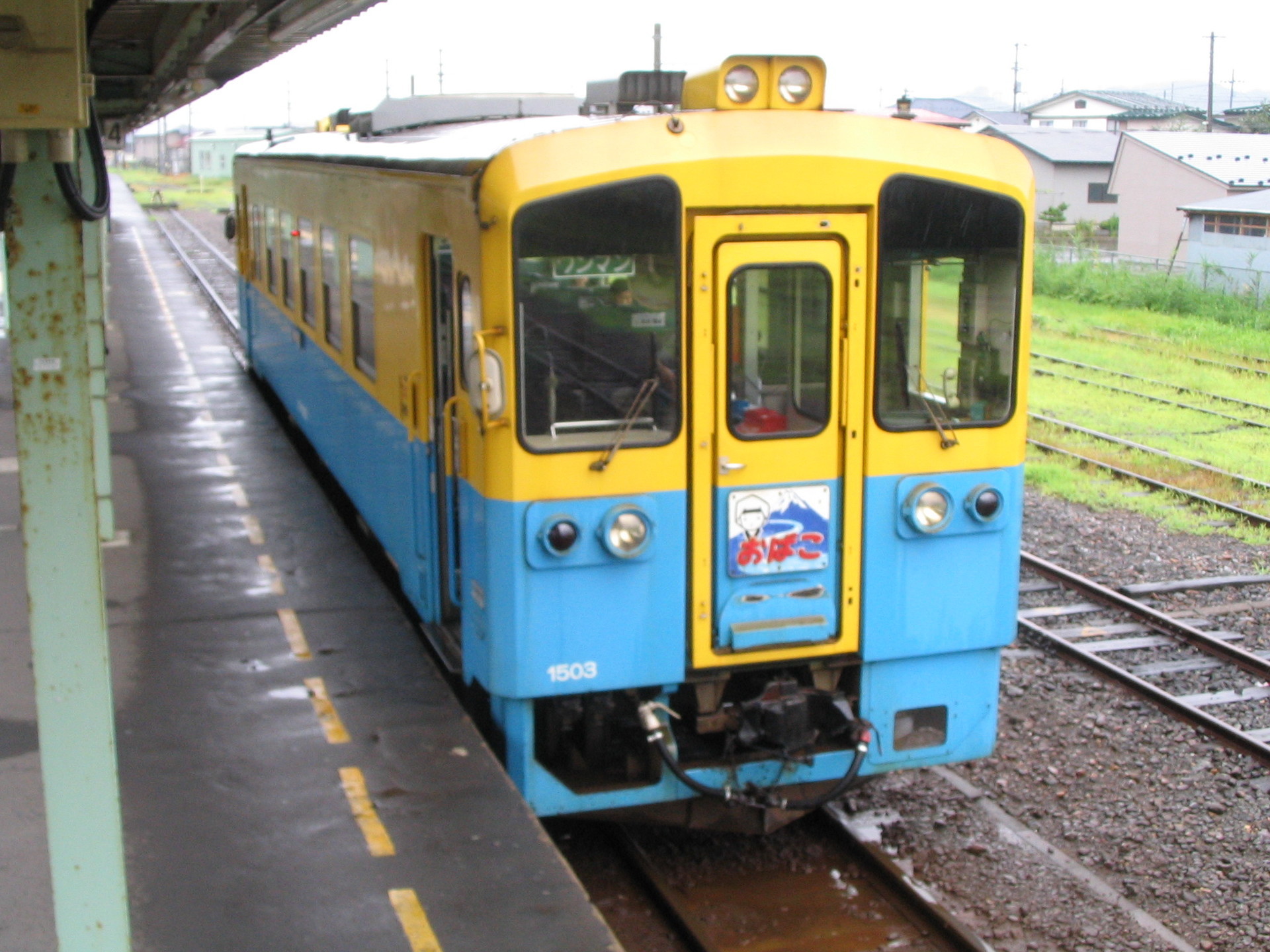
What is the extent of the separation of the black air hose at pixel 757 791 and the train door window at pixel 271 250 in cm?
798

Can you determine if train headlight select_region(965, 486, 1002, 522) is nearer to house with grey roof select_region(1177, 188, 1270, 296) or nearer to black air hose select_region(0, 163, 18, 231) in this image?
black air hose select_region(0, 163, 18, 231)

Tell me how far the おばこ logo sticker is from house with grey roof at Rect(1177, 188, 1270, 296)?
25.7 meters

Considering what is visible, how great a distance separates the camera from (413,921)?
196 inches

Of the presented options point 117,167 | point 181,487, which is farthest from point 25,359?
point 117,167

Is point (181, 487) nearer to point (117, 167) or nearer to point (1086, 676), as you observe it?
point (1086, 676)

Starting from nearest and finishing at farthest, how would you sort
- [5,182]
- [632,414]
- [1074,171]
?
1. [5,182]
2. [632,414]
3. [1074,171]

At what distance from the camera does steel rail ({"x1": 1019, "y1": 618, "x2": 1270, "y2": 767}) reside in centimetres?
744

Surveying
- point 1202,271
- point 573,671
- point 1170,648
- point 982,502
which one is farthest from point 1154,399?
point 1202,271

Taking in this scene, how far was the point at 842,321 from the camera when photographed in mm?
5594

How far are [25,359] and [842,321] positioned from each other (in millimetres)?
3114

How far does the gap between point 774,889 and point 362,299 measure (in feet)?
13.1

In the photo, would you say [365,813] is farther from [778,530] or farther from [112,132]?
[112,132]

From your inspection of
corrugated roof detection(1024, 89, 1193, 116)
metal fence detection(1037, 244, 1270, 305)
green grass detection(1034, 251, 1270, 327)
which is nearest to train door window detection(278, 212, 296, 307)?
green grass detection(1034, 251, 1270, 327)

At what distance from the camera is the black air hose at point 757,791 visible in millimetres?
5566
